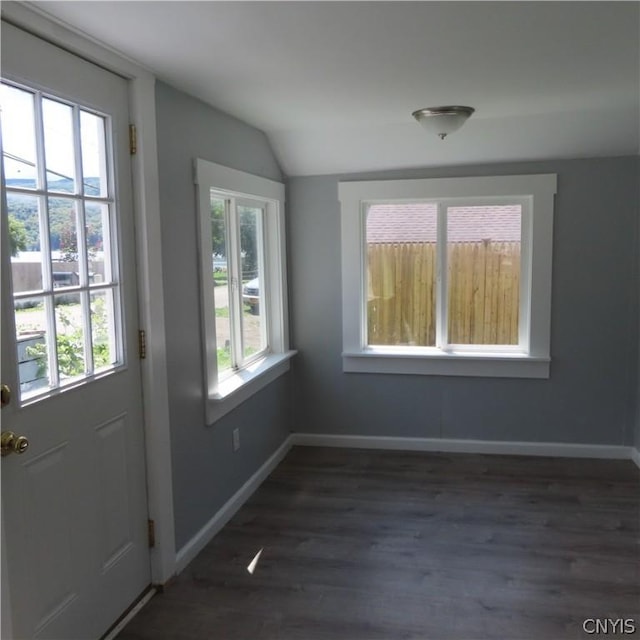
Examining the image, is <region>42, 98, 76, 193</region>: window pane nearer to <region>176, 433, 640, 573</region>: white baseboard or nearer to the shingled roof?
<region>176, 433, 640, 573</region>: white baseboard

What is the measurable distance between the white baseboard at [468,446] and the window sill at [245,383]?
0.61 m

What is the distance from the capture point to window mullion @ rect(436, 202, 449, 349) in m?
4.15

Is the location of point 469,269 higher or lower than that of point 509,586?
higher

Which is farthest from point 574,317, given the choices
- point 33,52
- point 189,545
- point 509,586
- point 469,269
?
point 33,52

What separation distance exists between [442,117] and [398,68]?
85cm

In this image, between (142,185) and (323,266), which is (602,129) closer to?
(323,266)

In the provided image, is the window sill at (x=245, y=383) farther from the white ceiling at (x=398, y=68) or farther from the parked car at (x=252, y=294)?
the white ceiling at (x=398, y=68)

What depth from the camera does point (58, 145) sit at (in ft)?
6.47

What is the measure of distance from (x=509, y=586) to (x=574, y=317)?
6.48 feet

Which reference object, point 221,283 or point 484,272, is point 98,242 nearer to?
point 221,283

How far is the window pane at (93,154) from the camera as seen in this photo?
6.93ft

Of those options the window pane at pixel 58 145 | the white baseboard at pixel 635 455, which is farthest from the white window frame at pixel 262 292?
the white baseboard at pixel 635 455

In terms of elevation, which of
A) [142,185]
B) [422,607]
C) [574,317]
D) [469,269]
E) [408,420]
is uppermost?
[142,185]

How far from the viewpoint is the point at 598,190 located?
3.89 metres
